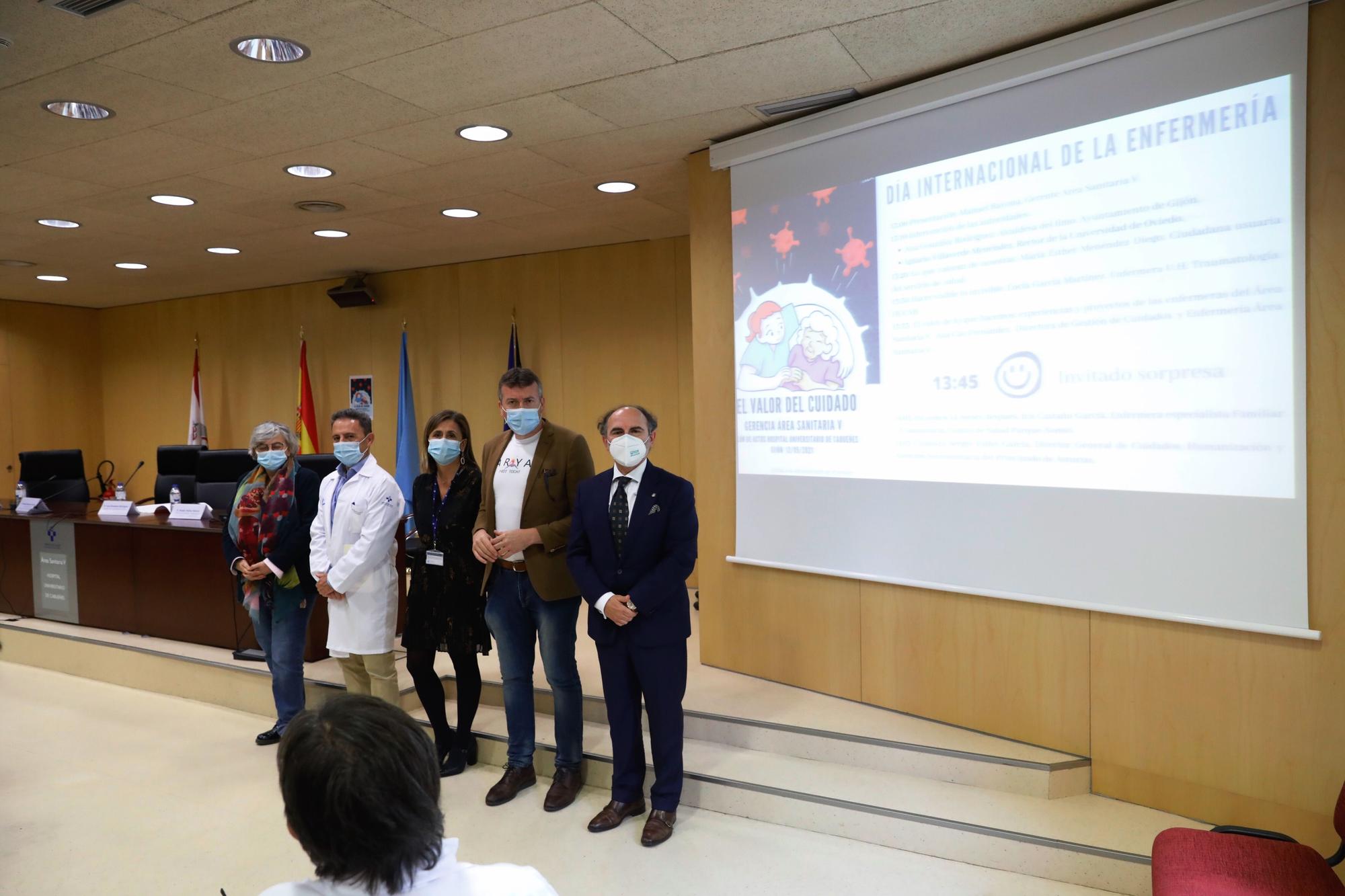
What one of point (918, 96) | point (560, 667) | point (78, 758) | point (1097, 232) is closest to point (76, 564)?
point (78, 758)

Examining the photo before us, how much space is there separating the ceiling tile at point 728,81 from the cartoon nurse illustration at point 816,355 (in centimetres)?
98

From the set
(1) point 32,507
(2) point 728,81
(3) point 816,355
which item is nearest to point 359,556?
(3) point 816,355

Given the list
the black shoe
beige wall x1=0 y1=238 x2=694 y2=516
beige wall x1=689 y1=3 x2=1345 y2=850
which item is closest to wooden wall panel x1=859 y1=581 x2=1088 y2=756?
beige wall x1=689 y1=3 x2=1345 y2=850

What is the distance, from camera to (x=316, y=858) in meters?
1.05

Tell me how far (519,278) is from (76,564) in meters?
3.78

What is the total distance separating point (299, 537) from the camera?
3941 millimetres

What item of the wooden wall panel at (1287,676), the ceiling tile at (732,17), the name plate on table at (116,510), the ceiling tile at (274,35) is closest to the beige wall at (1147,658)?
the wooden wall panel at (1287,676)

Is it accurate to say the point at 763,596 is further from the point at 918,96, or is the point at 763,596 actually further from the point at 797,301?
the point at 918,96

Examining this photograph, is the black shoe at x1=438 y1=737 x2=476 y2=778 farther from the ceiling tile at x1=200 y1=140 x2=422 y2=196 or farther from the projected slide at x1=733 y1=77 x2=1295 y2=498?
the ceiling tile at x1=200 y1=140 x2=422 y2=196

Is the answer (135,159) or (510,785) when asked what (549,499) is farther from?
(135,159)

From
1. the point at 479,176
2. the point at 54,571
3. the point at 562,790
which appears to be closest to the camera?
A: the point at 562,790

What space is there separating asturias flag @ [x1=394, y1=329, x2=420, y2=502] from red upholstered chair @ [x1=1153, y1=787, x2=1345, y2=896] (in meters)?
6.50

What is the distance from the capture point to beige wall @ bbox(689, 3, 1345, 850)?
8.68ft

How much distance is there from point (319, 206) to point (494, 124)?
203 centimetres
